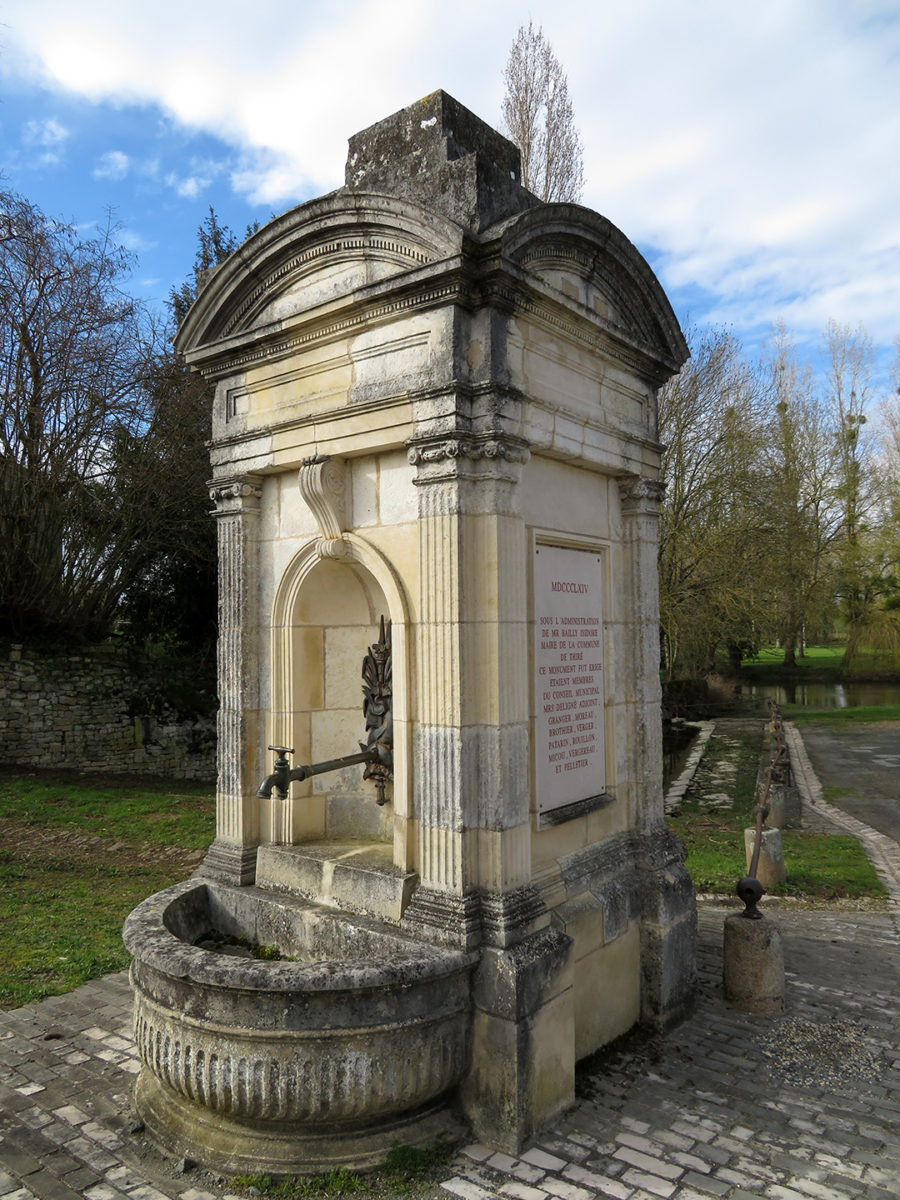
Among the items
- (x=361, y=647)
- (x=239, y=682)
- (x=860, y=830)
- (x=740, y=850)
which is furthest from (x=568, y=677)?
(x=860, y=830)

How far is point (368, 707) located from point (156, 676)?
11349 millimetres

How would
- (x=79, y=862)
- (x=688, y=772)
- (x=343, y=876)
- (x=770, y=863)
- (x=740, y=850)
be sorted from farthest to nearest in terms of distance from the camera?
(x=688, y=772), (x=740, y=850), (x=79, y=862), (x=770, y=863), (x=343, y=876)

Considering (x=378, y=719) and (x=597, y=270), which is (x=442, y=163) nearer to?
(x=597, y=270)

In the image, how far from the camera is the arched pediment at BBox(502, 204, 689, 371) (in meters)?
3.88

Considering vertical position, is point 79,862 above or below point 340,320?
below

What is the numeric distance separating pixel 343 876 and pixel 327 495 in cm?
196

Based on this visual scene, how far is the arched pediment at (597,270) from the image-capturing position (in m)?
3.88

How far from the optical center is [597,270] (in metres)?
4.52

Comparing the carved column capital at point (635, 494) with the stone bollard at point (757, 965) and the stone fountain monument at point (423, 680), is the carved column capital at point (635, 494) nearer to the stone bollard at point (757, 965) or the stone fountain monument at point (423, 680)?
the stone fountain monument at point (423, 680)

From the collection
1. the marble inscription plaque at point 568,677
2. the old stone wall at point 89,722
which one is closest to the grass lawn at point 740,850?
the marble inscription plaque at point 568,677

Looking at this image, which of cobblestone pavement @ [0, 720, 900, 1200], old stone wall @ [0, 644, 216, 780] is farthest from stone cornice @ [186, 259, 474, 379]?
old stone wall @ [0, 644, 216, 780]

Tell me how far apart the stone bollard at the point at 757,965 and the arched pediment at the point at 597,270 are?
345 centimetres

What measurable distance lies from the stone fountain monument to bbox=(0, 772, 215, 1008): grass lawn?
1.90 m

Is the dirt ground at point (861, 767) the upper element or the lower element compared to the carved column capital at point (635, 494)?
lower
